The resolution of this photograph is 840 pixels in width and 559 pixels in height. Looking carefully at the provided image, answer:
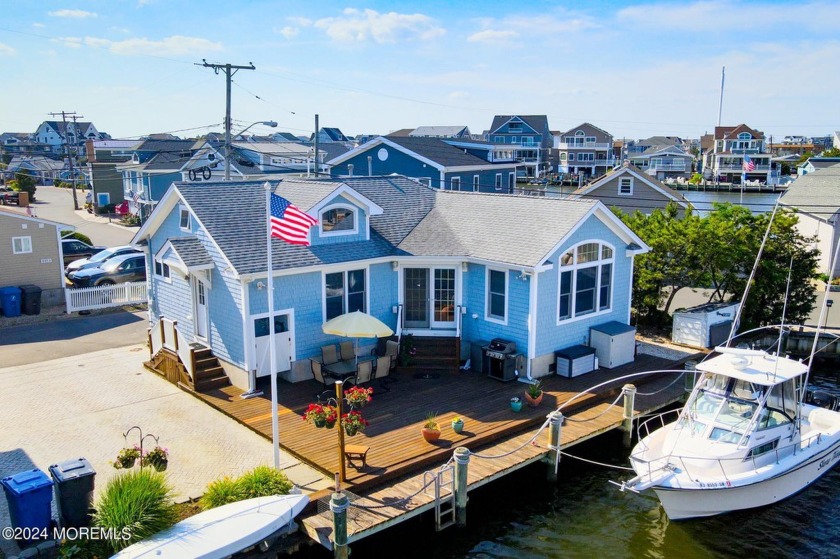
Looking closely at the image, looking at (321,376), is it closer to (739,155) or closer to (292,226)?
(292,226)

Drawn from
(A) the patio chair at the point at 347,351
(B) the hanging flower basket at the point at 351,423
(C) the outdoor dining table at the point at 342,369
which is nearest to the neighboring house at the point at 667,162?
(A) the patio chair at the point at 347,351

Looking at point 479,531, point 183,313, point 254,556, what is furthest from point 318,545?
point 183,313

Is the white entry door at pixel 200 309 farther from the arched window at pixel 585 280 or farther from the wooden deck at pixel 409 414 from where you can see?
the arched window at pixel 585 280

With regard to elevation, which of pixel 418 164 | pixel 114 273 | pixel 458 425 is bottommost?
pixel 458 425

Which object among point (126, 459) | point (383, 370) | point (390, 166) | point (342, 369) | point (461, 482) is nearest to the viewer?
point (126, 459)

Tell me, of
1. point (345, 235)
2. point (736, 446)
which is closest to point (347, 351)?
point (345, 235)

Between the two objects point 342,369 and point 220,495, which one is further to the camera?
point 342,369
